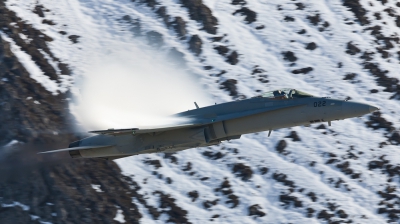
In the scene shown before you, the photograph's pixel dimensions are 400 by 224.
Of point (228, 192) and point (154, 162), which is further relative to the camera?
point (154, 162)

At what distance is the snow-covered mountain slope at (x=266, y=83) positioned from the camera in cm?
3192

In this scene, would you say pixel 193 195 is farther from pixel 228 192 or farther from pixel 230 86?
pixel 230 86

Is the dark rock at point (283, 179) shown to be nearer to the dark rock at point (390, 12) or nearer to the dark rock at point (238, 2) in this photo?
the dark rock at point (238, 2)

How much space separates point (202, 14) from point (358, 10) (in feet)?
30.4

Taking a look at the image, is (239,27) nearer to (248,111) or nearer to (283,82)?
(283,82)

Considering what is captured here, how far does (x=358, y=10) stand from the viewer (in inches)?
1619

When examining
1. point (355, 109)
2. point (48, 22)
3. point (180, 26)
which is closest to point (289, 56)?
point (180, 26)

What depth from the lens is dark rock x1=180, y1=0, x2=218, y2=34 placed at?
3971 cm

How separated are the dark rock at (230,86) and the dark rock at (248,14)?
17.8 ft

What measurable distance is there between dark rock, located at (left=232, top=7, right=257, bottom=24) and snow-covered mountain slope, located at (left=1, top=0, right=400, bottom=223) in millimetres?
Answer: 66

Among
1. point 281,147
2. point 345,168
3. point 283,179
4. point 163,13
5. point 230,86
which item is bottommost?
point 283,179

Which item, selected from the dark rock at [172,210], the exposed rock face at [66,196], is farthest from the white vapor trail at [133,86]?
the dark rock at [172,210]

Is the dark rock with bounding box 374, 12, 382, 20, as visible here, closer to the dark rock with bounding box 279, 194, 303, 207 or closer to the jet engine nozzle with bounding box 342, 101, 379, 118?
the dark rock with bounding box 279, 194, 303, 207

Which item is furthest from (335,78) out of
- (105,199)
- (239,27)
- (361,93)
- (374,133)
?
(105,199)
